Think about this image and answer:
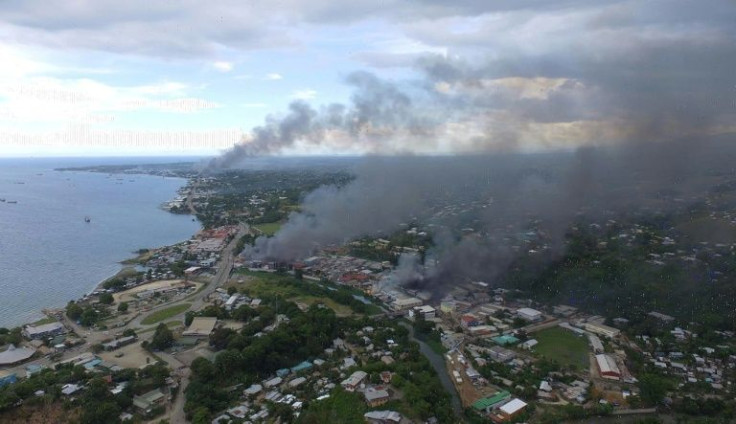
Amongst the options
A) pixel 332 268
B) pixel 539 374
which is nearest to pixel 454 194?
pixel 332 268

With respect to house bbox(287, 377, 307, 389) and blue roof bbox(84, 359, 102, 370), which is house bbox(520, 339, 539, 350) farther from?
blue roof bbox(84, 359, 102, 370)

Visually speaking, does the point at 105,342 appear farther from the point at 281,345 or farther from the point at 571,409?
the point at 571,409

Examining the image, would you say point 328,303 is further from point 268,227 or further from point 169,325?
point 268,227

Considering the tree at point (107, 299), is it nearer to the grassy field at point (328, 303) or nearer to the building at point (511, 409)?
the grassy field at point (328, 303)

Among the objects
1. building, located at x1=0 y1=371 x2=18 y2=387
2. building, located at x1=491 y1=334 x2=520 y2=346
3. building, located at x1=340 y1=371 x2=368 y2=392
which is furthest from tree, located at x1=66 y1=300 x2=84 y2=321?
building, located at x1=491 y1=334 x2=520 y2=346

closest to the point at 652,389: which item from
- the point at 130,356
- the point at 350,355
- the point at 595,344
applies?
the point at 595,344
